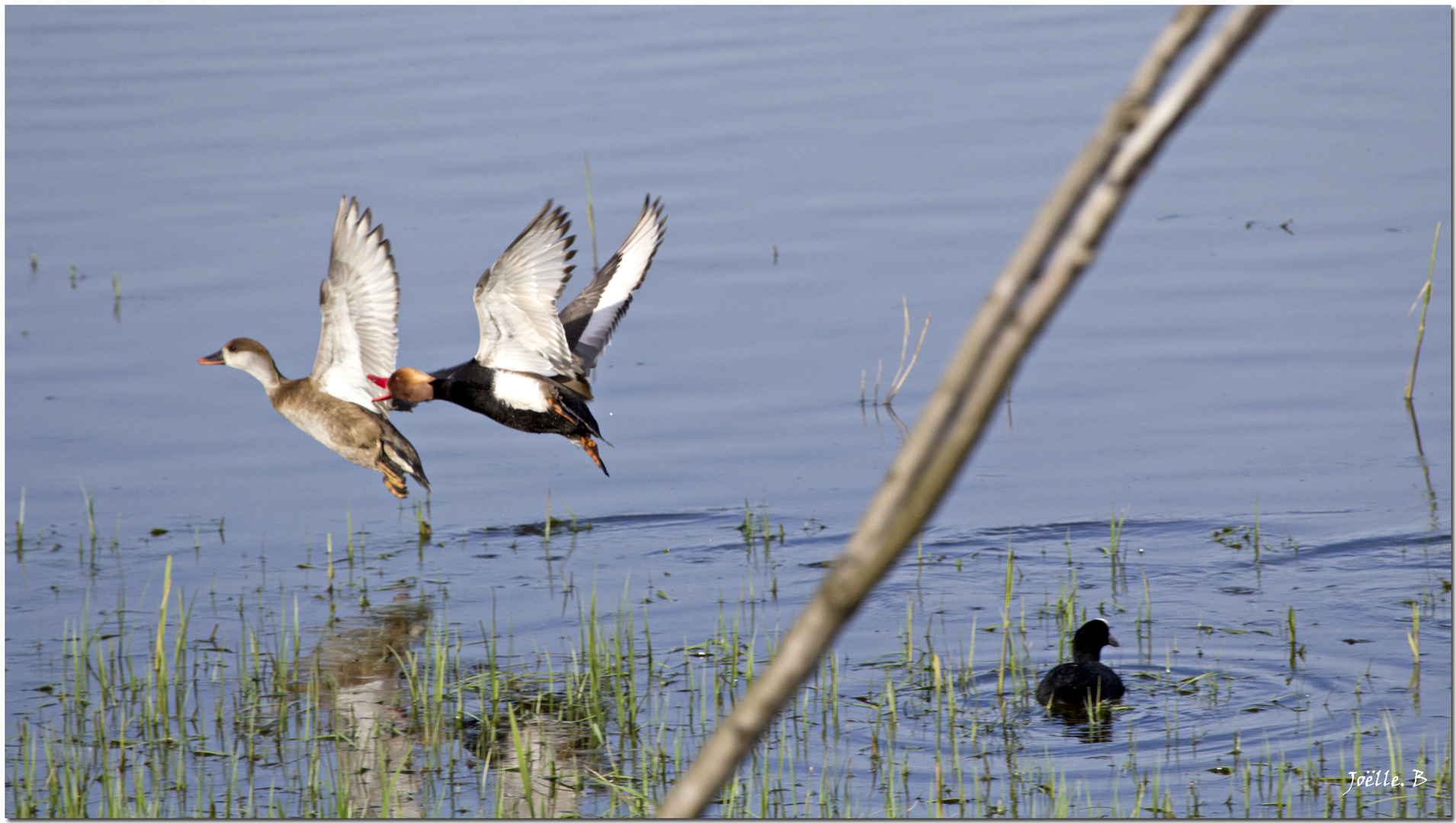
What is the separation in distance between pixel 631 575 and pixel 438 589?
962 millimetres

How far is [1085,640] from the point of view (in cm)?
569

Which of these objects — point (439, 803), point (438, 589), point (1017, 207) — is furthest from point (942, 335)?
point (439, 803)

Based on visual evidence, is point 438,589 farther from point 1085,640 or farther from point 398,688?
point 1085,640

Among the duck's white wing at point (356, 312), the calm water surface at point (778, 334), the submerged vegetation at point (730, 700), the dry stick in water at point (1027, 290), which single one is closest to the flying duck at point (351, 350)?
the duck's white wing at point (356, 312)

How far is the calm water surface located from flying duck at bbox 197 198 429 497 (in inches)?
56.5

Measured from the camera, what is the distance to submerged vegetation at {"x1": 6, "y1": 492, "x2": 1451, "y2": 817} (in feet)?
15.8

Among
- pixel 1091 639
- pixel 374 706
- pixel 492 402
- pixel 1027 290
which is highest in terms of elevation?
pixel 492 402

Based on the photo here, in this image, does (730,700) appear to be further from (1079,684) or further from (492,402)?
(492,402)

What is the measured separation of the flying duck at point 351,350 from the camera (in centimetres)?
552

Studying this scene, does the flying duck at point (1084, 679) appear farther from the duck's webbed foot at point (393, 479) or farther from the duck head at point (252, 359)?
the duck head at point (252, 359)

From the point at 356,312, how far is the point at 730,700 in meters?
2.10

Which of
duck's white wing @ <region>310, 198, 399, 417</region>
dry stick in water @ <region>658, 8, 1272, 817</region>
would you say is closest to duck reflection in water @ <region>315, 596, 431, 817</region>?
duck's white wing @ <region>310, 198, 399, 417</region>

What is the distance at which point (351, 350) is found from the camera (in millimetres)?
5617

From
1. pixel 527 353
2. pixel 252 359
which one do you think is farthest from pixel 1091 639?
pixel 252 359
